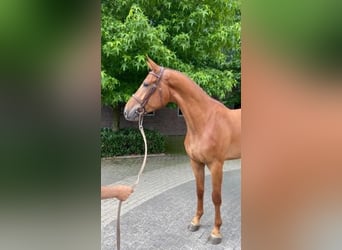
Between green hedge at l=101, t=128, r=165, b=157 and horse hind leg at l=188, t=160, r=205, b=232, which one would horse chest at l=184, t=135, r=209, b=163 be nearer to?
horse hind leg at l=188, t=160, r=205, b=232

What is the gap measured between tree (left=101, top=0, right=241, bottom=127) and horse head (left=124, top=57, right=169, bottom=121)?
9.76ft

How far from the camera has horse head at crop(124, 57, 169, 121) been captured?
11.1 ft

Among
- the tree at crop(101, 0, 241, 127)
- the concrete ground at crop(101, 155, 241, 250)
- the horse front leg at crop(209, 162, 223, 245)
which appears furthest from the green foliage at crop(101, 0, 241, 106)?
the horse front leg at crop(209, 162, 223, 245)

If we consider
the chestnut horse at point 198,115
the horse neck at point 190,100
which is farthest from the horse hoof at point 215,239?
the horse neck at point 190,100

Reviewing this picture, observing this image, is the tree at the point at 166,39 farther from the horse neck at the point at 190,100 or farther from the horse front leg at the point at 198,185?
the horse front leg at the point at 198,185

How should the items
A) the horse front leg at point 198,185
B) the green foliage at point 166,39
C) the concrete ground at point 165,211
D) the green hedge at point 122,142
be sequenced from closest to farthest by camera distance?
1. the concrete ground at point 165,211
2. the horse front leg at point 198,185
3. the green foliage at point 166,39
4. the green hedge at point 122,142

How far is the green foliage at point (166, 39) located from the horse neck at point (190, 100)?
9.62 feet

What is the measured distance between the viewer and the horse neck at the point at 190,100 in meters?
3.47
